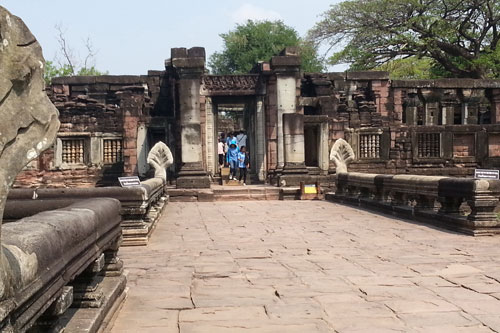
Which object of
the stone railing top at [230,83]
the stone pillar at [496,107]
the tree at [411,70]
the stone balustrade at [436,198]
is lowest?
the stone balustrade at [436,198]

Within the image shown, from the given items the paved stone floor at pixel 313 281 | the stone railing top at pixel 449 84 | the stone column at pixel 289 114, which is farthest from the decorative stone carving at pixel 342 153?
the stone railing top at pixel 449 84

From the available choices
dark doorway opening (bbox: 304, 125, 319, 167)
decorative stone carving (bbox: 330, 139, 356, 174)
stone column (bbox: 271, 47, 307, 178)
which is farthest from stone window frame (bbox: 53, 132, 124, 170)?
decorative stone carving (bbox: 330, 139, 356, 174)

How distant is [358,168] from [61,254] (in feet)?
56.6

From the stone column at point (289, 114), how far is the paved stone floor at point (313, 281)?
334 inches

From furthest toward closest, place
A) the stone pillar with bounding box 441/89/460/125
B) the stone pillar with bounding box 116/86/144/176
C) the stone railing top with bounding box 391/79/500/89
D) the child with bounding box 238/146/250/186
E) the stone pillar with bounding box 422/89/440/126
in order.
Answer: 1. the stone pillar with bounding box 441/89/460/125
2. the stone pillar with bounding box 422/89/440/126
3. the stone railing top with bounding box 391/79/500/89
4. the stone pillar with bounding box 116/86/144/176
5. the child with bounding box 238/146/250/186

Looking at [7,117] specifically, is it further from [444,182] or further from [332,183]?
[332,183]

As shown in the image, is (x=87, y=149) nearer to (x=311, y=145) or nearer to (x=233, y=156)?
(x=233, y=156)

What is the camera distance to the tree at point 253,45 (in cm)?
4300

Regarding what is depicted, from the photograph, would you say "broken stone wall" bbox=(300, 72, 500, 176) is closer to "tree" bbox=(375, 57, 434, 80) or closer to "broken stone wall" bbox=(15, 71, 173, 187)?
"broken stone wall" bbox=(15, 71, 173, 187)

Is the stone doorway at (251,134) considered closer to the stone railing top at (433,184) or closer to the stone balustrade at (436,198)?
the stone balustrade at (436,198)

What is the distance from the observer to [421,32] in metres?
28.5

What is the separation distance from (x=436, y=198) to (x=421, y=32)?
20896 millimetres

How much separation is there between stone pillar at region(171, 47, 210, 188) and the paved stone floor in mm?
8347

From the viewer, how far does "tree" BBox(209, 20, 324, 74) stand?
43.0 meters
